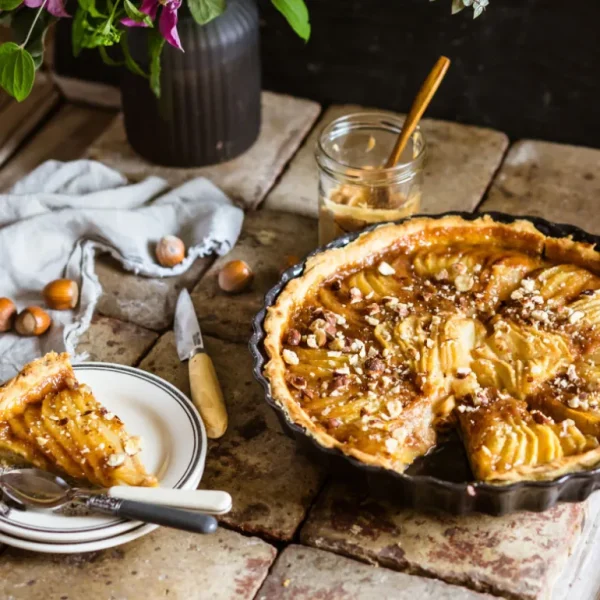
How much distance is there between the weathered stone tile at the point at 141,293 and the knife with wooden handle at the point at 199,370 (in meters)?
0.08

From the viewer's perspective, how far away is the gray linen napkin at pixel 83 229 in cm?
236

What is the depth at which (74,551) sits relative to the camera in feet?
5.67

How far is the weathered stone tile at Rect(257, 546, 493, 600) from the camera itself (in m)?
1.72

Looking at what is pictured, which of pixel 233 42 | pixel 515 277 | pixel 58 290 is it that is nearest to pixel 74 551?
pixel 58 290

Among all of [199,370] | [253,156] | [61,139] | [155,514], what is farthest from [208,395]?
[61,139]

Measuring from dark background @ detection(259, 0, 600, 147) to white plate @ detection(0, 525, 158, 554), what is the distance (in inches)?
68.4

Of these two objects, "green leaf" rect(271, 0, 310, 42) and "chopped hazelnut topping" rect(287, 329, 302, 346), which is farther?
"green leaf" rect(271, 0, 310, 42)

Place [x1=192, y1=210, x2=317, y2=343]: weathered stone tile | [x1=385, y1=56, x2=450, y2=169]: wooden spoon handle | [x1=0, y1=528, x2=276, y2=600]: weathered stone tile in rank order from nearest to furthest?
[x1=0, y1=528, x2=276, y2=600]: weathered stone tile → [x1=385, y1=56, x2=450, y2=169]: wooden spoon handle → [x1=192, y1=210, x2=317, y2=343]: weathered stone tile

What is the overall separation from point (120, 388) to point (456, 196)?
3.72ft

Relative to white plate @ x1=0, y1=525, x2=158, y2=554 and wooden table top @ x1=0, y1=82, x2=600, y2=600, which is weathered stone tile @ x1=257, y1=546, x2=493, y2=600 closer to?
wooden table top @ x1=0, y1=82, x2=600, y2=600

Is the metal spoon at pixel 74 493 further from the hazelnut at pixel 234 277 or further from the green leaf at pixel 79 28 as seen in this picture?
the green leaf at pixel 79 28

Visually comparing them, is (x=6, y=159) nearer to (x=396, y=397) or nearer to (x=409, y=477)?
(x=396, y=397)

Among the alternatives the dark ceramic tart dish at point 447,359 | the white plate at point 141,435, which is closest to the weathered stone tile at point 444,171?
the dark ceramic tart dish at point 447,359

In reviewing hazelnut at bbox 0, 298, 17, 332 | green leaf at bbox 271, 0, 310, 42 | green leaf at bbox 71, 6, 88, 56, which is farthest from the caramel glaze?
green leaf at bbox 71, 6, 88, 56
